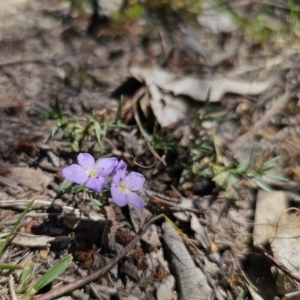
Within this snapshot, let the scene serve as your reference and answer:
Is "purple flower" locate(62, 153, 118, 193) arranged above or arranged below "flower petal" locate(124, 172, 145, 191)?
above

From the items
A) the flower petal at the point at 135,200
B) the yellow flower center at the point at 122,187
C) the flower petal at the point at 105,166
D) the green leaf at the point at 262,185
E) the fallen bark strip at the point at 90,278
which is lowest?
the green leaf at the point at 262,185

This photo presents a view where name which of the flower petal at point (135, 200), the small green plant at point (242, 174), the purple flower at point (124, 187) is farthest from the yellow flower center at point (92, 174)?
the small green plant at point (242, 174)

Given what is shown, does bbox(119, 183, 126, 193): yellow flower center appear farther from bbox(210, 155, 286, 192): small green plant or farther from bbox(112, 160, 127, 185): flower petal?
bbox(210, 155, 286, 192): small green plant

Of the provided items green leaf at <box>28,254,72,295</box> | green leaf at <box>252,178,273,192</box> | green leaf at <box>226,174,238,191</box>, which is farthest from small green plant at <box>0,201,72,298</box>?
green leaf at <box>252,178,273,192</box>

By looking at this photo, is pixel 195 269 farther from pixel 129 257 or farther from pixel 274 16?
pixel 274 16

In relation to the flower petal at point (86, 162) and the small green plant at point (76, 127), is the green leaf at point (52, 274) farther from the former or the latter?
the small green plant at point (76, 127)

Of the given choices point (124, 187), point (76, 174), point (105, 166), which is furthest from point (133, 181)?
point (76, 174)

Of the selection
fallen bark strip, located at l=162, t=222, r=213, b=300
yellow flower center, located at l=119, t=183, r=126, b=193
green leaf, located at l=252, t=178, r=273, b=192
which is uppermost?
yellow flower center, located at l=119, t=183, r=126, b=193
